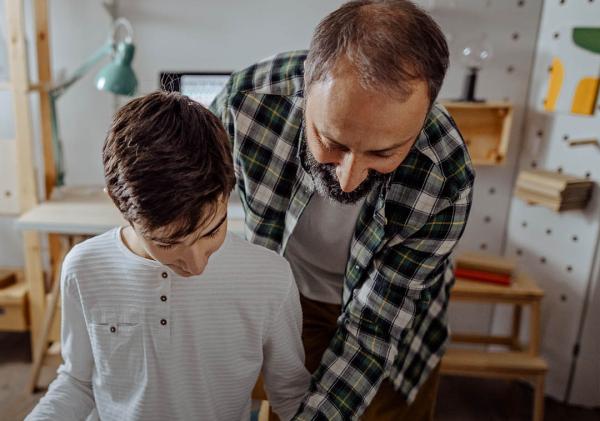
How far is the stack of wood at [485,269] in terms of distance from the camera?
168 cm

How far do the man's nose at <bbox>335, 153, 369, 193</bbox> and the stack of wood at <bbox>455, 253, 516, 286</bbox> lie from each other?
1.14m

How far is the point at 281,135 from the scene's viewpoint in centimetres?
94

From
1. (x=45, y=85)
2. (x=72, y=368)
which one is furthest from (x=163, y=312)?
(x=45, y=85)

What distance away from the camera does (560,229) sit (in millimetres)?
1786

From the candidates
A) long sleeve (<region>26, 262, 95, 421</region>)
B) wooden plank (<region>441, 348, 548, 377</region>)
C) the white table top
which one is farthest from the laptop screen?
wooden plank (<region>441, 348, 548, 377</region>)

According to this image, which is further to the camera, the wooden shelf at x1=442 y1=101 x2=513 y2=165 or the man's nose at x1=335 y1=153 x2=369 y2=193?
the wooden shelf at x1=442 y1=101 x2=513 y2=165

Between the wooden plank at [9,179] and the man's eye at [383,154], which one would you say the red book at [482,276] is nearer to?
the man's eye at [383,154]

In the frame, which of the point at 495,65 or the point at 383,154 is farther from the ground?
the point at 495,65

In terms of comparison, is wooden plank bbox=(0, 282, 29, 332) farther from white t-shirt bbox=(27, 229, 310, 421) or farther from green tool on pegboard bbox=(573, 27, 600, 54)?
green tool on pegboard bbox=(573, 27, 600, 54)

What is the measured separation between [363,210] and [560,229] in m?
1.17

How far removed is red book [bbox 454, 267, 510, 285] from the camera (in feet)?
5.49

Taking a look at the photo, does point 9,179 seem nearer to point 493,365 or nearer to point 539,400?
point 493,365

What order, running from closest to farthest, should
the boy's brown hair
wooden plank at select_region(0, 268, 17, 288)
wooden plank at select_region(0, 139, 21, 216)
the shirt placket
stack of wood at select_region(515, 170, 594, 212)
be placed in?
1. the boy's brown hair
2. the shirt placket
3. stack of wood at select_region(515, 170, 594, 212)
4. wooden plank at select_region(0, 139, 21, 216)
5. wooden plank at select_region(0, 268, 17, 288)

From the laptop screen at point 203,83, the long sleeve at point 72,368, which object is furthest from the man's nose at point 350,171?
the laptop screen at point 203,83
